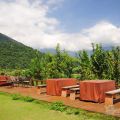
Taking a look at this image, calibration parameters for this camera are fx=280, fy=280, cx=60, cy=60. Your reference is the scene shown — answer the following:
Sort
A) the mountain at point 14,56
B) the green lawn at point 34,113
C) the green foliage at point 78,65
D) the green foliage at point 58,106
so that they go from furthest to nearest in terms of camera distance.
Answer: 1. the mountain at point 14,56
2. the green foliage at point 78,65
3. the green foliage at point 58,106
4. the green lawn at point 34,113

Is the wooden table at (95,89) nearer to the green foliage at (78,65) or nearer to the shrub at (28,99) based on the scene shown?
the shrub at (28,99)

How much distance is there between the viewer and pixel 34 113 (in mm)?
11586

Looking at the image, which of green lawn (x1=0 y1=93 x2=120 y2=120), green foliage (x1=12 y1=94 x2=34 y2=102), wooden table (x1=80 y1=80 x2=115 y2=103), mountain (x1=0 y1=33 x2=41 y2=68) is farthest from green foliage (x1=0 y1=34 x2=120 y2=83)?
mountain (x1=0 y1=33 x2=41 y2=68)

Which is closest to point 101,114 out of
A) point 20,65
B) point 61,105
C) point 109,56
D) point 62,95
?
point 61,105

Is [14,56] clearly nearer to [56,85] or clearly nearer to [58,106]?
[56,85]

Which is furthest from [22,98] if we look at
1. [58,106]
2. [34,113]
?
[34,113]

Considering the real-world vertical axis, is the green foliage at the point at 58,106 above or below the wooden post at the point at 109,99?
below

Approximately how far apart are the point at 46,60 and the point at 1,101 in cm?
2809

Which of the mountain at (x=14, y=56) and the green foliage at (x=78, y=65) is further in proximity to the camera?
the mountain at (x=14, y=56)

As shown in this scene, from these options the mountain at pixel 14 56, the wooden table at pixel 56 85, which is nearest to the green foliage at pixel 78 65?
the wooden table at pixel 56 85

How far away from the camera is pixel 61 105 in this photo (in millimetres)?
12320

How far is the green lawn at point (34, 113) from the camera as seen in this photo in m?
10.5

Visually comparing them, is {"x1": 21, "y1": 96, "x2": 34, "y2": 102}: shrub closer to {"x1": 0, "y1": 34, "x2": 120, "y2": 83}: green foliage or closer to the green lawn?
the green lawn

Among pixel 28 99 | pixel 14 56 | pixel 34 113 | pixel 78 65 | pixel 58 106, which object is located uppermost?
pixel 14 56
